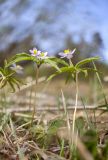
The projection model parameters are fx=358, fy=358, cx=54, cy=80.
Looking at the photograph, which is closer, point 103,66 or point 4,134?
point 4,134

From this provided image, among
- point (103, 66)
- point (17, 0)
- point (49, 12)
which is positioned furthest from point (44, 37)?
point (103, 66)

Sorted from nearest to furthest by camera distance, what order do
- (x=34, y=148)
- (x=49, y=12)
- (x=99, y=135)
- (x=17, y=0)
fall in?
(x=34, y=148)
(x=99, y=135)
(x=17, y=0)
(x=49, y=12)

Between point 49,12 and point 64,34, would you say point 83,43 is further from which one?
point 49,12

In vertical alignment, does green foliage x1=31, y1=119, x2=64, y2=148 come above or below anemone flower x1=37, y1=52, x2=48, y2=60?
below

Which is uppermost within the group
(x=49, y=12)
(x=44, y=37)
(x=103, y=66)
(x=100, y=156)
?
(x=49, y=12)

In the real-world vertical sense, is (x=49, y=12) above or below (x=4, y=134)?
above

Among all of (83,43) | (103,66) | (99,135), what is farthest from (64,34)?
(99,135)

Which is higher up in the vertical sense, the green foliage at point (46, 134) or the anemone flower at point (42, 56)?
the anemone flower at point (42, 56)

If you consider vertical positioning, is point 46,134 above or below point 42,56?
A: below

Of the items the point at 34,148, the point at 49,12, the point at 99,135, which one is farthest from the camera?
the point at 49,12
